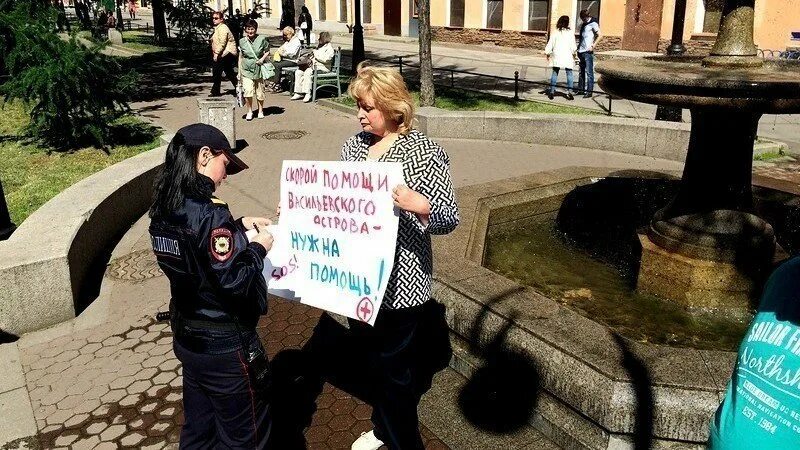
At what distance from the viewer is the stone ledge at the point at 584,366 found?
3.37m

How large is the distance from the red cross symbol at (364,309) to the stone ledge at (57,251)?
313cm

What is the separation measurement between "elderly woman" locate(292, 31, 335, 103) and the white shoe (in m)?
12.9

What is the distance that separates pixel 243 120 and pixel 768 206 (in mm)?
10053

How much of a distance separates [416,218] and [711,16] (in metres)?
24.5

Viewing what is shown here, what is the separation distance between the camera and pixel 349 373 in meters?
4.58

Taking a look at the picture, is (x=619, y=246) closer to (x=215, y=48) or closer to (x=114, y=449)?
(x=114, y=449)

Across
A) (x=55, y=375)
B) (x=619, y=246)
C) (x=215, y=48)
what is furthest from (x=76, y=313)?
(x=215, y=48)

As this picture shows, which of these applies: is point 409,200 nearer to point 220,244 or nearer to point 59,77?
point 220,244

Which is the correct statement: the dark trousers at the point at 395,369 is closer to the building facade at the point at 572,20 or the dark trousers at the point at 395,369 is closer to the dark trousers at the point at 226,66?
the dark trousers at the point at 226,66

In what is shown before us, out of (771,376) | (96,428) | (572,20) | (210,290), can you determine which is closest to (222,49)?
(96,428)

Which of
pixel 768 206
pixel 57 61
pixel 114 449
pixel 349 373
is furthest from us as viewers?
pixel 57 61

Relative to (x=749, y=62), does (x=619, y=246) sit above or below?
below

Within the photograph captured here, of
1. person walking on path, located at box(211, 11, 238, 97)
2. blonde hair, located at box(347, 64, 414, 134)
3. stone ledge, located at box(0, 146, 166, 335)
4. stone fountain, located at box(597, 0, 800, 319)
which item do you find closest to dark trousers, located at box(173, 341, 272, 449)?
blonde hair, located at box(347, 64, 414, 134)

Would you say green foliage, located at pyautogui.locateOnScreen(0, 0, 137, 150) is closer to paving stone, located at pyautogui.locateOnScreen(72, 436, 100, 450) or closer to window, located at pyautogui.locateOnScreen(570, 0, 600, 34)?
paving stone, located at pyautogui.locateOnScreen(72, 436, 100, 450)
